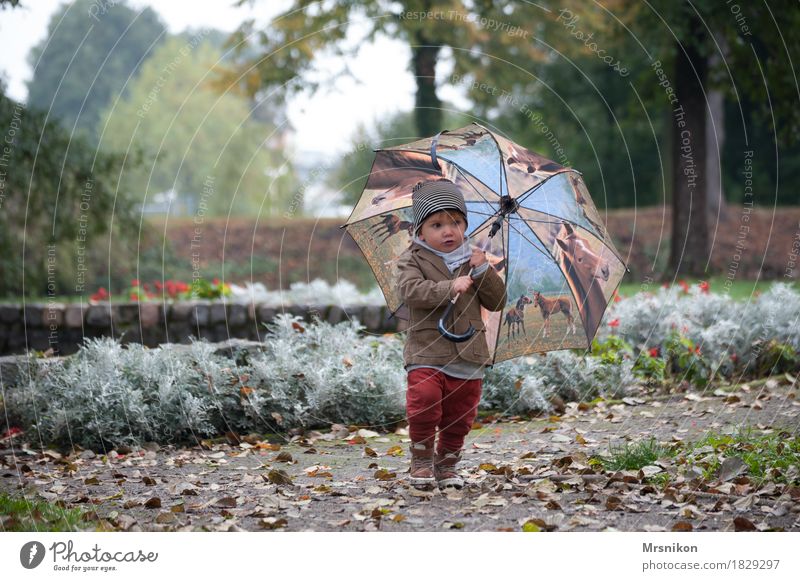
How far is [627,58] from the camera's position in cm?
2091

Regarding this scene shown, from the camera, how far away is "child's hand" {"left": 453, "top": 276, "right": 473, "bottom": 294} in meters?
4.14

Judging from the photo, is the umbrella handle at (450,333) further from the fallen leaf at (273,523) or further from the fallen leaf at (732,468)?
the fallen leaf at (732,468)

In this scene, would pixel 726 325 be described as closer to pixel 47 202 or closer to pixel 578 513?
pixel 578 513

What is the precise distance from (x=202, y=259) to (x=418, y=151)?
1521 cm

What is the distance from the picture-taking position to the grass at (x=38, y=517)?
4.01m

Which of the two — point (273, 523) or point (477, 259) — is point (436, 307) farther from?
point (273, 523)

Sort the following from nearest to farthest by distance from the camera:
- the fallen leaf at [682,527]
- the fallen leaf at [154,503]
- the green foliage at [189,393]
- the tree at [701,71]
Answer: the fallen leaf at [682,527]
the fallen leaf at [154,503]
the green foliage at [189,393]
the tree at [701,71]

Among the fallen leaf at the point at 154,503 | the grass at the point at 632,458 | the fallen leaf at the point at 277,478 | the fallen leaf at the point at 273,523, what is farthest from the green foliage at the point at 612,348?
the fallen leaf at the point at 154,503

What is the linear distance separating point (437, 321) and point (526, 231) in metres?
0.82

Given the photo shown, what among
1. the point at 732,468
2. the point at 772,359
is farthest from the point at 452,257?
the point at 772,359

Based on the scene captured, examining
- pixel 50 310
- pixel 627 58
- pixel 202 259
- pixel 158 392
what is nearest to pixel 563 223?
pixel 158 392

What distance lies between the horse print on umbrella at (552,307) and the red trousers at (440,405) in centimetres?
59

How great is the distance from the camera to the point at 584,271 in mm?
4781

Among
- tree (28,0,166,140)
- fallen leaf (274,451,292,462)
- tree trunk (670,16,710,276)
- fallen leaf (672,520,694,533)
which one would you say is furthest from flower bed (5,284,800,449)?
tree (28,0,166,140)
